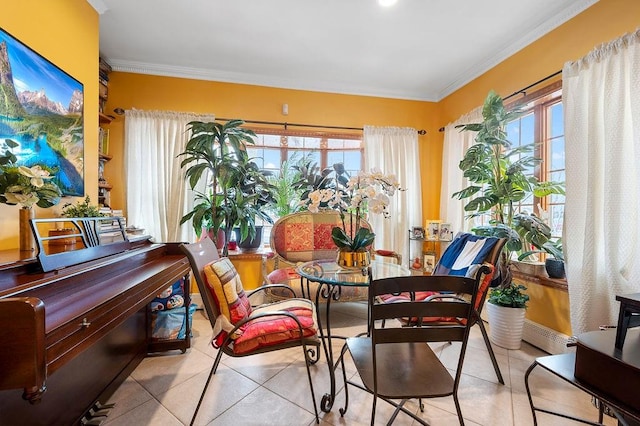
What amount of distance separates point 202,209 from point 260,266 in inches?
38.8

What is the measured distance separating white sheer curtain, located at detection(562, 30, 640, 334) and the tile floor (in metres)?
0.59

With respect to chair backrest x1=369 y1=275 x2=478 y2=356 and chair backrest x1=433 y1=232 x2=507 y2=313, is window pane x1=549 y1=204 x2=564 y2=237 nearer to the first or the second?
chair backrest x1=433 y1=232 x2=507 y2=313

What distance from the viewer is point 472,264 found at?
2.12 metres

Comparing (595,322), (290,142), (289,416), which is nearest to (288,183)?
(290,142)

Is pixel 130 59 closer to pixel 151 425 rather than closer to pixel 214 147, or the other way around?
pixel 214 147

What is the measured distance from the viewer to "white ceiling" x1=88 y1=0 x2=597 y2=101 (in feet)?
7.56

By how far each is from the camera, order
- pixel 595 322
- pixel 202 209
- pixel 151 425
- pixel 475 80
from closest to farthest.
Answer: pixel 151 425, pixel 595 322, pixel 202 209, pixel 475 80

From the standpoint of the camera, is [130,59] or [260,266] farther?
[260,266]

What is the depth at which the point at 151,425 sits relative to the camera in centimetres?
150

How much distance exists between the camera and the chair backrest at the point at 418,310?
1070 millimetres

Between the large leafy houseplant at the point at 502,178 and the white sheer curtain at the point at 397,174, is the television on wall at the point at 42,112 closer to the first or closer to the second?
the white sheer curtain at the point at 397,174

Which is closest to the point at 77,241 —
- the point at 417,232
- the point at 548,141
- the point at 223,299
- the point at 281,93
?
the point at 223,299

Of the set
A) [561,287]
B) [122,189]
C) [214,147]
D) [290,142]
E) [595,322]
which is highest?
[290,142]

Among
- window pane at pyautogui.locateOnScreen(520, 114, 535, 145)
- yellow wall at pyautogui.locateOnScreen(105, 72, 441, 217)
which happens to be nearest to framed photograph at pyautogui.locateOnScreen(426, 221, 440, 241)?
yellow wall at pyautogui.locateOnScreen(105, 72, 441, 217)
